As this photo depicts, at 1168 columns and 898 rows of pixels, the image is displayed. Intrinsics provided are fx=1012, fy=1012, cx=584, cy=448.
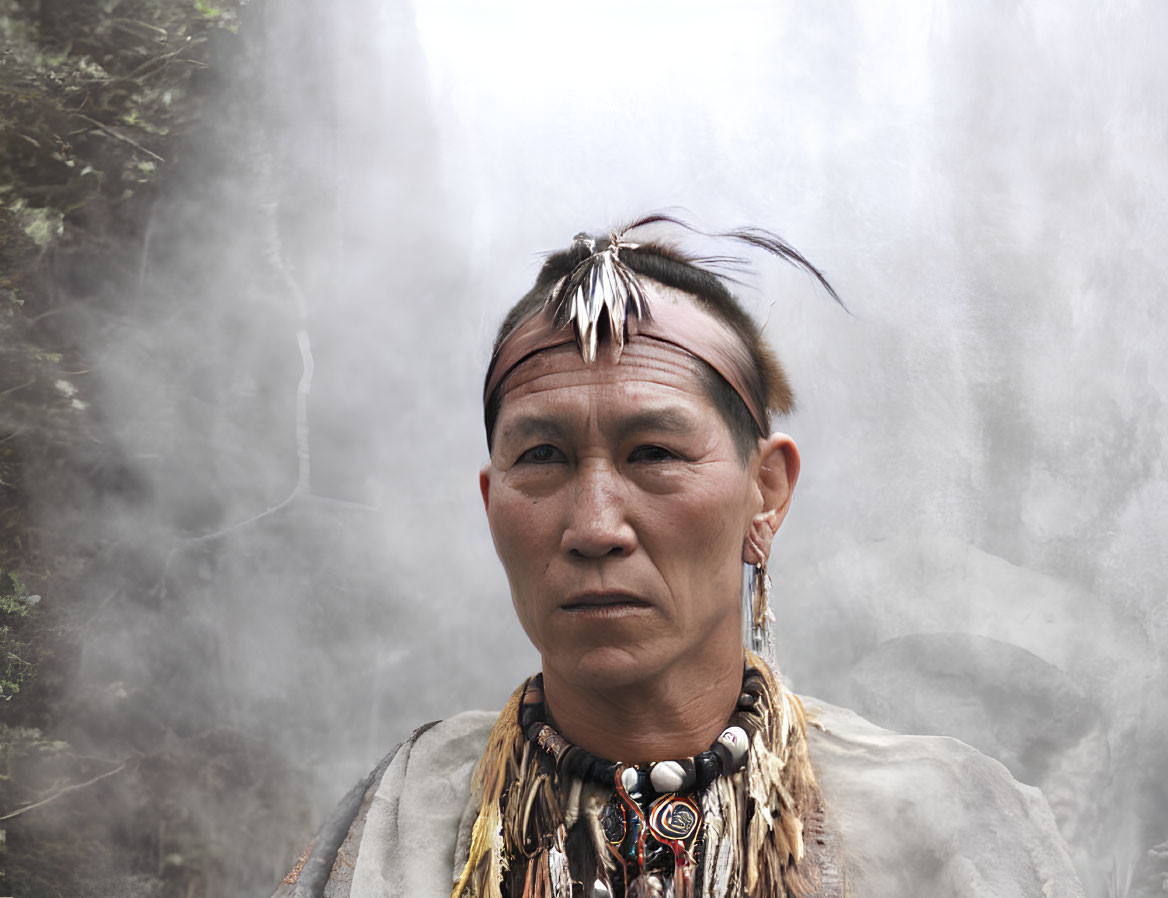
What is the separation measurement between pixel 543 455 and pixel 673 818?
56 centimetres

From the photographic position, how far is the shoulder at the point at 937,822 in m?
1.49

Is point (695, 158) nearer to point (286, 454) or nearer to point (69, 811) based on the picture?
point (286, 454)

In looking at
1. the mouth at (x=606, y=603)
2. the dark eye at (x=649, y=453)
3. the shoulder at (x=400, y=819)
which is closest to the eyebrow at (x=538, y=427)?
the dark eye at (x=649, y=453)

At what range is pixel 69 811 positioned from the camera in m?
2.30

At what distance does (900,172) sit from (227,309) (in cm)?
167

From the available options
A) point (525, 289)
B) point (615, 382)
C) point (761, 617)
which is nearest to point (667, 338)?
point (615, 382)

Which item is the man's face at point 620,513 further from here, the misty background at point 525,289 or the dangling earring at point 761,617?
the misty background at point 525,289

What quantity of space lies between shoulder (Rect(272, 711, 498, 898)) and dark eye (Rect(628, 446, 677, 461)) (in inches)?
25.3

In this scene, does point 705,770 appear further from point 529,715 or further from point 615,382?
point 615,382

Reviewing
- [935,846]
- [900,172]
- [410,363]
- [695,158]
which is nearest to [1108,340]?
[900,172]

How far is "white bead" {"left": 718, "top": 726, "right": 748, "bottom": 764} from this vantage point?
4.89ft

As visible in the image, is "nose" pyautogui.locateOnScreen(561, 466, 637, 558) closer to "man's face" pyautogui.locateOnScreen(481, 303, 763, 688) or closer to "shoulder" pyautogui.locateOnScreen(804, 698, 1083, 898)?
"man's face" pyautogui.locateOnScreen(481, 303, 763, 688)

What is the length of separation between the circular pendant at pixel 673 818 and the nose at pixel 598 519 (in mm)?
369

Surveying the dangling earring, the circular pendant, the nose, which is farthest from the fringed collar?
the nose
